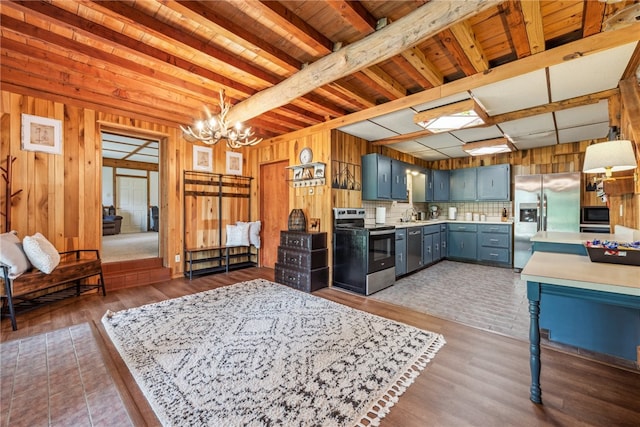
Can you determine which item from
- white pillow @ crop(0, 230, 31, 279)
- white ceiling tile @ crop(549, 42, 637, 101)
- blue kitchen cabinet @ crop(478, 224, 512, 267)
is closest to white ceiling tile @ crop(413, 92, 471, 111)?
white ceiling tile @ crop(549, 42, 637, 101)

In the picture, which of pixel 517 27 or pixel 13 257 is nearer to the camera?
pixel 517 27

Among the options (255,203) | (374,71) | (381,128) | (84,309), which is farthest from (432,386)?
(255,203)

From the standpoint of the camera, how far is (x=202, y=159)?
4902 mm

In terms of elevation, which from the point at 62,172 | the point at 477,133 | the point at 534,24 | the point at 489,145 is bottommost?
the point at 62,172

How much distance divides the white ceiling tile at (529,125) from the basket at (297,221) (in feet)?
10.9

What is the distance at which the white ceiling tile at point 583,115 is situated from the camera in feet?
10.5

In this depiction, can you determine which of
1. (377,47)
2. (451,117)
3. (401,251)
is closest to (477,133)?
(451,117)

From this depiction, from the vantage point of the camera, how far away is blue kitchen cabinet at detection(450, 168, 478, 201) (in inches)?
235

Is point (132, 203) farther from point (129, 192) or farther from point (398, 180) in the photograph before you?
point (398, 180)

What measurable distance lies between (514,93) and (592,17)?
3.09 ft

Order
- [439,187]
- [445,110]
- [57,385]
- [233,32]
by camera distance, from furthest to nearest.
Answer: [439,187]
[445,110]
[233,32]
[57,385]

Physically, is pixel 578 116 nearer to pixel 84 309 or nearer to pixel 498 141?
pixel 498 141

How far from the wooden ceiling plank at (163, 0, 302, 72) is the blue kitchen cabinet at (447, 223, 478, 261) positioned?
492 centimetres

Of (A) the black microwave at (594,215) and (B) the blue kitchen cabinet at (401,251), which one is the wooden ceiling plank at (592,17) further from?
(A) the black microwave at (594,215)
